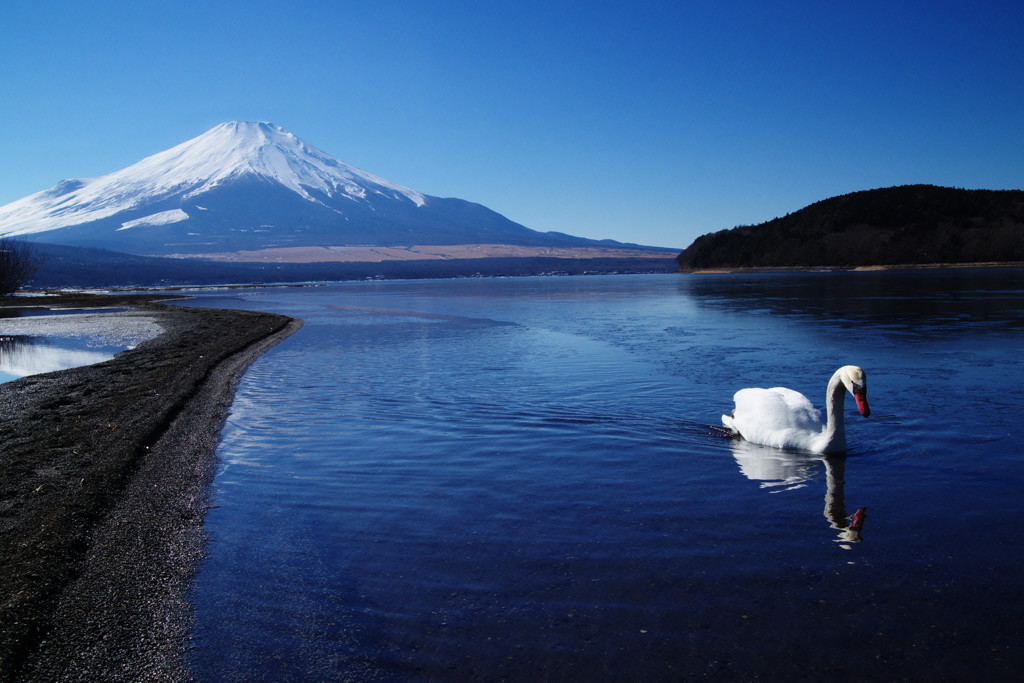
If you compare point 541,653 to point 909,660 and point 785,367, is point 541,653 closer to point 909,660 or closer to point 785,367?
point 909,660

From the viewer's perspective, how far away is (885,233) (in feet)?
373

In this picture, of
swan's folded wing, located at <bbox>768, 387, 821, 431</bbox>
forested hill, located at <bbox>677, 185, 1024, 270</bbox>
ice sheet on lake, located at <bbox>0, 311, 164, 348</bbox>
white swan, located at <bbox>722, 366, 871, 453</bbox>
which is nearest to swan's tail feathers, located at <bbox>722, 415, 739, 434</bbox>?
white swan, located at <bbox>722, 366, 871, 453</bbox>

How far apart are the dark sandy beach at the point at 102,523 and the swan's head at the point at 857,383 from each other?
642 cm

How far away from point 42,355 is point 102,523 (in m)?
17.5

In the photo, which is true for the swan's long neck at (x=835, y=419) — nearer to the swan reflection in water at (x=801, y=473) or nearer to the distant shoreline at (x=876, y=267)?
the swan reflection in water at (x=801, y=473)

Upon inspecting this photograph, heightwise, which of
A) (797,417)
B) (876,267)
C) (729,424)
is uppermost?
(876,267)

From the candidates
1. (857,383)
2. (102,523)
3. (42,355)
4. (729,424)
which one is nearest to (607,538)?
(857,383)

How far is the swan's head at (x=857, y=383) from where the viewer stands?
7984 mm

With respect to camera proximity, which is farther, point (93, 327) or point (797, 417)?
point (93, 327)

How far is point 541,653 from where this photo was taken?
421 cm

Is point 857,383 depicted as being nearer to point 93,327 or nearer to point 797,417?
point 797,417

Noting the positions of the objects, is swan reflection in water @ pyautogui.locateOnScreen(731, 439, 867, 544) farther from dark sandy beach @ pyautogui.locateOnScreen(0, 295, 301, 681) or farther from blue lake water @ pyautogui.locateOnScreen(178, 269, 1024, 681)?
dark sandy beach @ pyautogui.locateOnScreen(0, 295, 301, 681)

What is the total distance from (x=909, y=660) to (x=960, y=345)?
1607cm

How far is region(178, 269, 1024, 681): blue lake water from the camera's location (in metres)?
4.23
